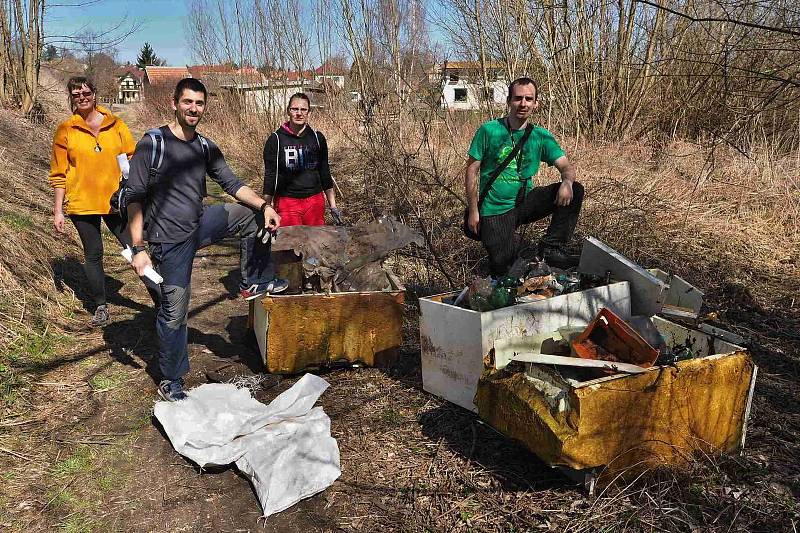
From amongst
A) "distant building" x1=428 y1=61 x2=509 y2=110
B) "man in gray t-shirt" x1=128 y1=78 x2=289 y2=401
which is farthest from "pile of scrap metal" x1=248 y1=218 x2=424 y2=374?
"distant building" x1=428 y1=61 x2=509 y2=110

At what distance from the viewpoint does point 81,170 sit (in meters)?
4.78

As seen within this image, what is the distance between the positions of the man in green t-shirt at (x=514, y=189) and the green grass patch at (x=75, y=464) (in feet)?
9.27

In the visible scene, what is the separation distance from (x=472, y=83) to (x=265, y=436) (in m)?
7.21

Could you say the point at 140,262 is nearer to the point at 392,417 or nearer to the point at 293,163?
the point at 392,417

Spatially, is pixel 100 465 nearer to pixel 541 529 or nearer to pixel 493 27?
pixel 541 529

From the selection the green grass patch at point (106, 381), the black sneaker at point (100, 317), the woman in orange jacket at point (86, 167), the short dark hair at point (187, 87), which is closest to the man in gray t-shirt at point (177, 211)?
the short dark hair at point (187, 87)

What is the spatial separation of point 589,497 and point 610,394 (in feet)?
1.65

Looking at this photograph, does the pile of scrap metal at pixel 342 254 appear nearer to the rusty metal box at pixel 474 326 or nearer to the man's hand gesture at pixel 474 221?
the man's hand gesture at pixel 474 221

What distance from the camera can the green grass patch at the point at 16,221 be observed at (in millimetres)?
6110

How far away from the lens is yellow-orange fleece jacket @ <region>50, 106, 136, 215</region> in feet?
15.6

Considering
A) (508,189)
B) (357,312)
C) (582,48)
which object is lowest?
(357,312)

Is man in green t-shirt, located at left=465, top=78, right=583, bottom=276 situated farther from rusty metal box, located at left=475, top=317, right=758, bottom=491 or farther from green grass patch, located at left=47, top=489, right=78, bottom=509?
green grass patch, located at left=47, top=489, right=78, bottom=509

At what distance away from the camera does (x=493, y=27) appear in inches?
358

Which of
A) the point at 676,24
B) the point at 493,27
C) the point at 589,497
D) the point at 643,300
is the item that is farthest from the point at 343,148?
the point at 589,497
